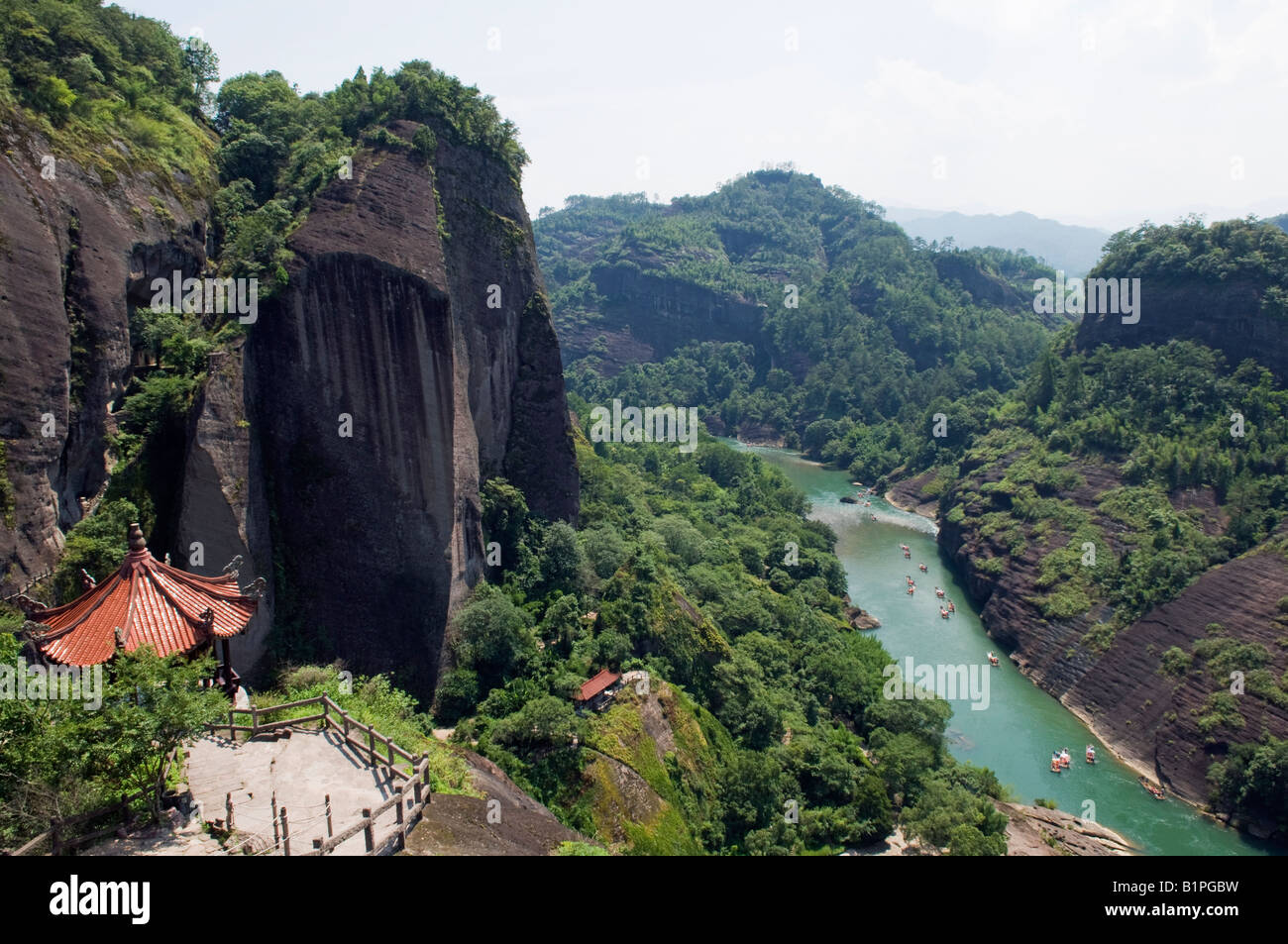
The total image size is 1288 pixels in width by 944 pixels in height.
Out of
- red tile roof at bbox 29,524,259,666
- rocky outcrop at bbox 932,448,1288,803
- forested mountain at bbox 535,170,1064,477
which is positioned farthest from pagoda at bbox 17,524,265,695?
forested mountain at bbox 535,170,1064,477

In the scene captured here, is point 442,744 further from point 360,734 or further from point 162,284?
point 162,284

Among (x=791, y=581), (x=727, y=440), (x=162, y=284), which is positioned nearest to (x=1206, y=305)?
(x=791, y=581)

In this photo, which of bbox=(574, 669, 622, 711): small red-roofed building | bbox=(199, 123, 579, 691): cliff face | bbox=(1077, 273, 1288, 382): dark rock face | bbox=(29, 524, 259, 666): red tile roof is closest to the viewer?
bbox=(29, 524, 259, 666): red tile roof

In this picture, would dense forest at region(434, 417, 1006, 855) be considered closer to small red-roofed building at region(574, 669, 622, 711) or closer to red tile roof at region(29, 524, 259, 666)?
small red-roofed building at region(574, 669, 622, 711)

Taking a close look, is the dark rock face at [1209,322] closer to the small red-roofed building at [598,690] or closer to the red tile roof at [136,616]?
the small red-roofed building at [598,690]

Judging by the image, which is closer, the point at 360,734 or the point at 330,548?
the point at 360,734
